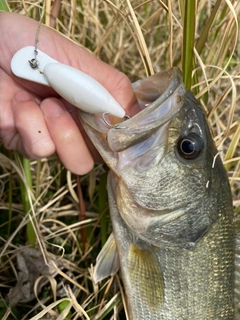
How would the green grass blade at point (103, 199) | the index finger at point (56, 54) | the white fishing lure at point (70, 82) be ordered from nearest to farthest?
the white fishing lure at point (70, 82) < the index finger at point (56, 54) < the green grass blade at point (103, 199)

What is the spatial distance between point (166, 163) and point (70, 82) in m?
0.45

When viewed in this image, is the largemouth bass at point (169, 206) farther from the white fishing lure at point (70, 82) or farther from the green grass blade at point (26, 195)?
the green grass blade at point (26, 195)

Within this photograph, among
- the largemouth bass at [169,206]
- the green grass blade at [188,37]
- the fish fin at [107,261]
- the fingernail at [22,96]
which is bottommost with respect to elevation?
the fish fin at [107,261]

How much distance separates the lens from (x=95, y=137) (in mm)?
1549

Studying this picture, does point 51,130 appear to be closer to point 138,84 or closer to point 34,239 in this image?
point 138,84

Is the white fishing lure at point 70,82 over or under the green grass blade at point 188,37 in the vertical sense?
under

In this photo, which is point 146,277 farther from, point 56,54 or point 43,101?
point 56,54

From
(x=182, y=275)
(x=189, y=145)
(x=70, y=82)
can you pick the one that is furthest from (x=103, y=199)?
(x=70, y=82)

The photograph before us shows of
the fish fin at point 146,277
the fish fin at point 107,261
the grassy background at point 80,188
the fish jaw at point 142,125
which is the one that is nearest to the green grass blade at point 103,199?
the grassy background at point 80,188

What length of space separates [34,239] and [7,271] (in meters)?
0.25

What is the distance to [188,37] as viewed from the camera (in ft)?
5.17

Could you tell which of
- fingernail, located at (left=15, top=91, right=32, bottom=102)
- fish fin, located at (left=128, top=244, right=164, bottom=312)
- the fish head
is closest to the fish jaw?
the fish head

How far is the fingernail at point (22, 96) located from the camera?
1612 millimetres

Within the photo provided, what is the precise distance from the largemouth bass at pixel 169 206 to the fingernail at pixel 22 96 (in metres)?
0.27
